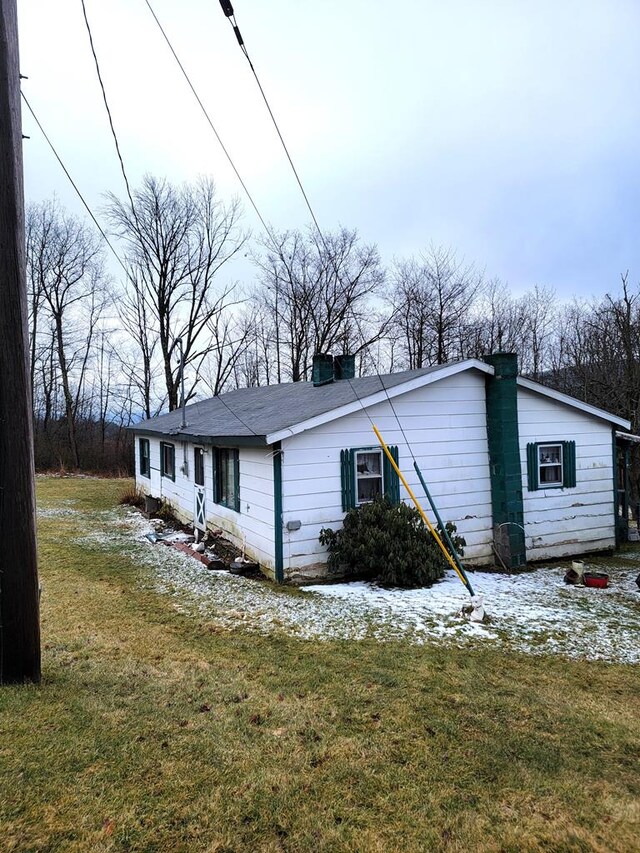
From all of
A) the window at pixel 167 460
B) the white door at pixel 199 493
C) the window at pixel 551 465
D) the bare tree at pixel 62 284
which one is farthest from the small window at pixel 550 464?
the bare tree at pixel 62 284

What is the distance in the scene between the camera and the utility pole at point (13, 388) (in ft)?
12.5

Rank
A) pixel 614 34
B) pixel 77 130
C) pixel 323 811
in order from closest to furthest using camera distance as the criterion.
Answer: pixel 323 811, pixel 77 130, pixel 614 34

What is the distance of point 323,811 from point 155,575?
6.10 m

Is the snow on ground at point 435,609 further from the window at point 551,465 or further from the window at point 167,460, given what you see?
the window at point 167,460

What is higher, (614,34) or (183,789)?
(614,34)

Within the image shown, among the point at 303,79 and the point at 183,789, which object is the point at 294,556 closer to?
the point at 183,789

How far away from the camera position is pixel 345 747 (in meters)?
3.44

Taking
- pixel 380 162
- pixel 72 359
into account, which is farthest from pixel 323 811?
pixel 72 359

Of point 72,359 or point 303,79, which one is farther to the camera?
point 72,359

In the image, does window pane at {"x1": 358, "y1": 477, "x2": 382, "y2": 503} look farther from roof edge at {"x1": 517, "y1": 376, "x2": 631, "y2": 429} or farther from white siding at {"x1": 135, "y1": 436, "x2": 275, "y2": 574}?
roof edge at {"x1": 517, "y1": 376, "x2": 631, "y2": 429}

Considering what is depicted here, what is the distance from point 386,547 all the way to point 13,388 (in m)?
5.64

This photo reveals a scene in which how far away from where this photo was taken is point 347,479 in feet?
27.5

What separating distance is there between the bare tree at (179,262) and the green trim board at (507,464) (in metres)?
20.9

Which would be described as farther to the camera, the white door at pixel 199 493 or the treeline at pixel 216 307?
the treeline at pixel 216 307
